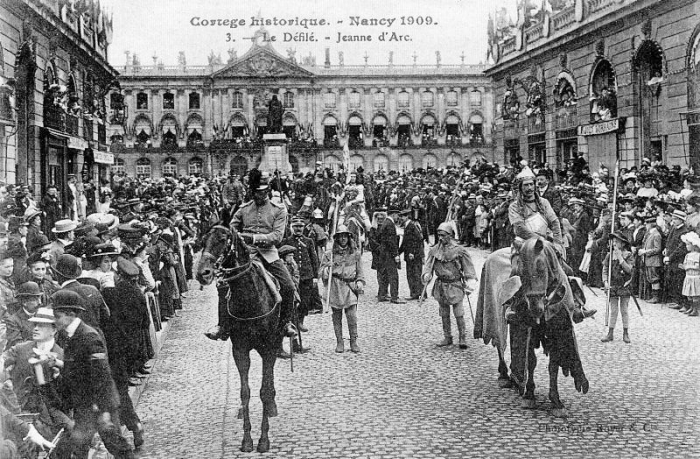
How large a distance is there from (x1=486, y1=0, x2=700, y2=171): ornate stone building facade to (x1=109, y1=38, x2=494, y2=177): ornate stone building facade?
160 feet

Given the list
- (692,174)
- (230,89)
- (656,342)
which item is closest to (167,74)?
(230,89)

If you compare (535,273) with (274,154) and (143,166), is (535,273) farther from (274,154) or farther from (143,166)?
(143,166)

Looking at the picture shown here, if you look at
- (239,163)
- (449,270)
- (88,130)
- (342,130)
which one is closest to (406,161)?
(342,130)

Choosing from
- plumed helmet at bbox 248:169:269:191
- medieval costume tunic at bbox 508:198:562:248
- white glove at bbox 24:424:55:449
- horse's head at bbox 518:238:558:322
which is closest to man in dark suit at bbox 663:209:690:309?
medieval costume tunic at bbox 508:198:562:248

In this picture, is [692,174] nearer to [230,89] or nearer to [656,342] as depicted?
[656,342]

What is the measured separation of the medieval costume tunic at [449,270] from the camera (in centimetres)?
1177

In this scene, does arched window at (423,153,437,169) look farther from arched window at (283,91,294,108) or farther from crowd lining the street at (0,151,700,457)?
crowd lining the street at (0,151,700,457)

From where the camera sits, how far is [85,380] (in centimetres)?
601

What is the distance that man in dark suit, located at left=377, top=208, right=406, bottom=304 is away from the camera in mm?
16172

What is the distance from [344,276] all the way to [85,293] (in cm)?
539

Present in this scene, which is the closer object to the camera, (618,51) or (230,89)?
(618,51)

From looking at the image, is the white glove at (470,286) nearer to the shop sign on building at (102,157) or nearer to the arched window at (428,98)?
the shop sign on building at (102,157)

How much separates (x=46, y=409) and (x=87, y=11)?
25.5m

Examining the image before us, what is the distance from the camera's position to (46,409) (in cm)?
635
